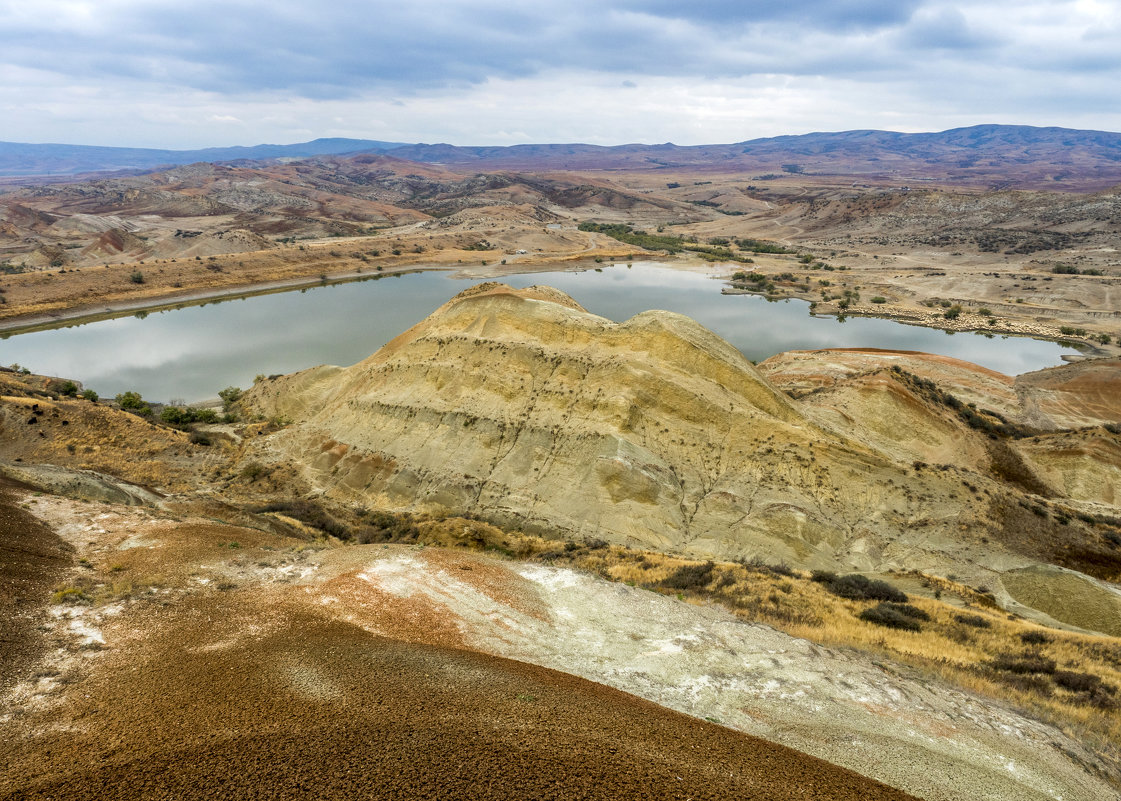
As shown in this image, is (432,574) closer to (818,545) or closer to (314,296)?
(818,545)

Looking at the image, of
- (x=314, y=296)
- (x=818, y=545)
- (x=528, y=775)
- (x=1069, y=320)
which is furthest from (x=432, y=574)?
(x=1069, y=320)

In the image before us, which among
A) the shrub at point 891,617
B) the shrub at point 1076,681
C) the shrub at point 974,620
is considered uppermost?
the shrub at point 1076,681

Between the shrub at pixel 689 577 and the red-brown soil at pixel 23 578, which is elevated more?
the red-brown soil at pixel 23 578

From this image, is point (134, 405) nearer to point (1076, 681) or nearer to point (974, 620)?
point (974, 620)

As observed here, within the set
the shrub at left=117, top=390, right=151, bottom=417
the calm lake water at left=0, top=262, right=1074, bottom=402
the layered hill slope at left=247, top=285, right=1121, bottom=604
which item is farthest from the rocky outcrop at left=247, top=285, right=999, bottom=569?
the calm lake water at left=0, top=262, right=1074, bottom=402

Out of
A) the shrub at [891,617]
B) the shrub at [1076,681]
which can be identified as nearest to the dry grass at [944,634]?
the shrub at [1076,681]

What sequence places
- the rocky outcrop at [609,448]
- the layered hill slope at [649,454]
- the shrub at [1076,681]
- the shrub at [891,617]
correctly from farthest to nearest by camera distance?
the rocky outcrop at [609,448] < the layered hill slope at [649,454] < the shrub at [891,617] < the shrub at [1076,681]

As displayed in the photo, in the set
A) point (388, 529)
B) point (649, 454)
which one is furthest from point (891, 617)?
point (388, 529)

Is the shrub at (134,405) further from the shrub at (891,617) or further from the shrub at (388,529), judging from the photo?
the shrub at (891,617)
